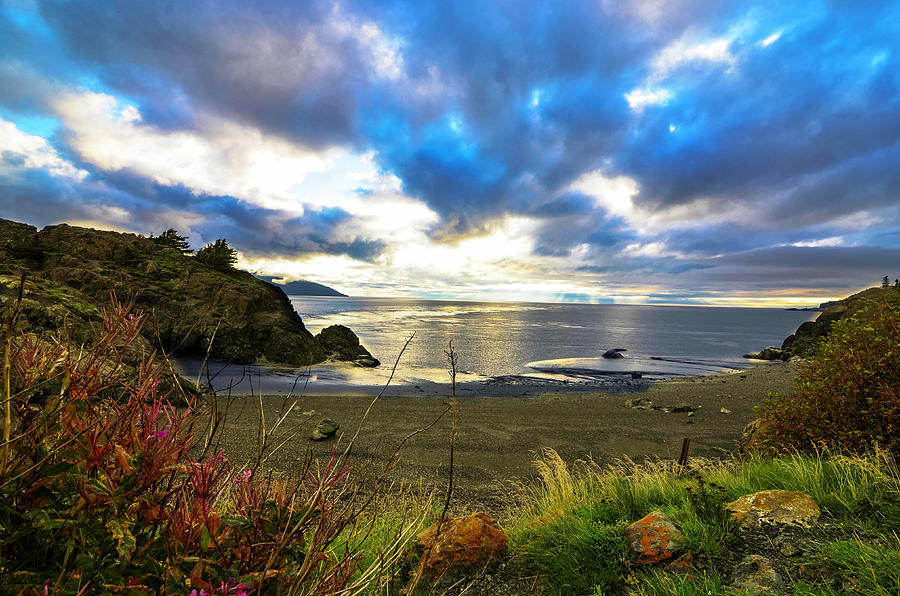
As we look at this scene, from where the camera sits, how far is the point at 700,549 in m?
4.02

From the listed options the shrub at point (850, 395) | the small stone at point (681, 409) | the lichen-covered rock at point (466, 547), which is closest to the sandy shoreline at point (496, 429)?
the small stone at point (681, 409)

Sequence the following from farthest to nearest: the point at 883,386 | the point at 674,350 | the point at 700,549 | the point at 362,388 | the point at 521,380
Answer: the point at 674,350
the point at 521,380
the point at 362,388
the point at 883,386
the point at 700,549

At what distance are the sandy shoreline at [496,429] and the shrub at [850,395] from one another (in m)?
4.46

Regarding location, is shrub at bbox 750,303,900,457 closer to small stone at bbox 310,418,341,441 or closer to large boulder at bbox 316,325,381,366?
small stone at bbox 310,418,341,441

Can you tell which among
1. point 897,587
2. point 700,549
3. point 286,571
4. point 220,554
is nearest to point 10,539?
point 220,554

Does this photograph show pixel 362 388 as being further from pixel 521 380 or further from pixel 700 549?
pixel 700 549

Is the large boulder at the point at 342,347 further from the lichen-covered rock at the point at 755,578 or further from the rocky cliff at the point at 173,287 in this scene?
the lichen-covered rock at the point at 755,578

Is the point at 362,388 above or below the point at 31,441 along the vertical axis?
below

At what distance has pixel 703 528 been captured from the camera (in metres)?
4.20

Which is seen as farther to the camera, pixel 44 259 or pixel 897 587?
pixel 44 259

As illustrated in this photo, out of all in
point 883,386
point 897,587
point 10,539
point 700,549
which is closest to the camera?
point 10,539

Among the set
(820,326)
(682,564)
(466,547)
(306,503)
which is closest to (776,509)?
(682,564)

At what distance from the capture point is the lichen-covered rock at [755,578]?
3.31m

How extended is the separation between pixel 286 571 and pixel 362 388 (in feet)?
70.1
